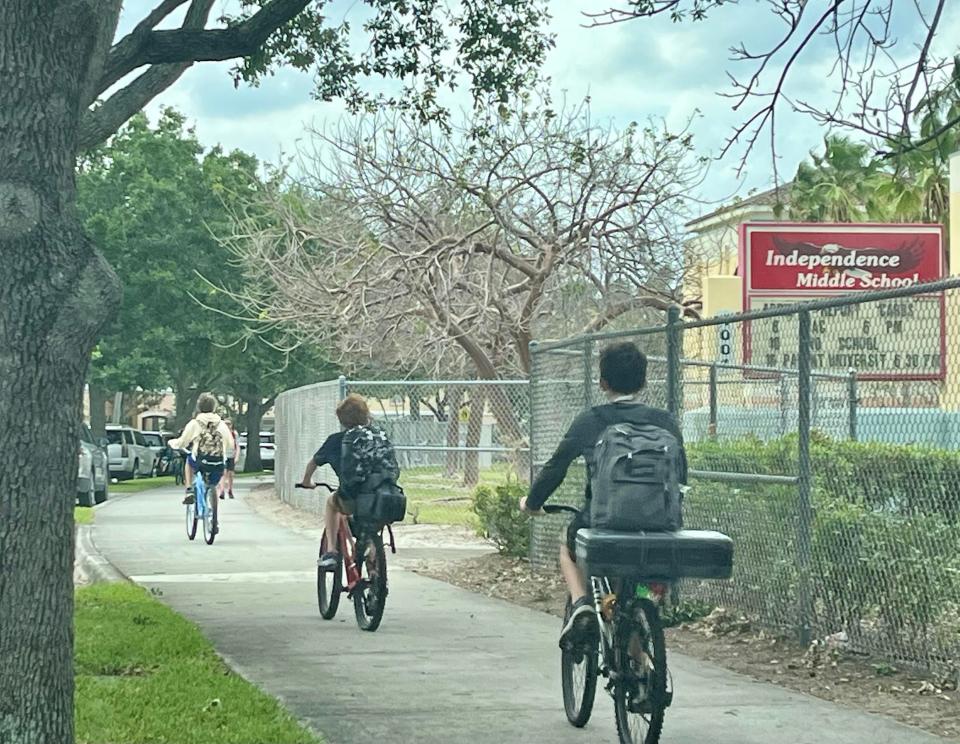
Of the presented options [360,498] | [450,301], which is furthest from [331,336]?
[360,498]

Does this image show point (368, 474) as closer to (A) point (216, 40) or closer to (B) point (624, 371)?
(A) point (216, 40)

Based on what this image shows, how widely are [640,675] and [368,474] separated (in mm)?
4702

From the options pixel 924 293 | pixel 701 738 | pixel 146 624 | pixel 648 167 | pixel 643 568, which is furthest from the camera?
pixel 648 167

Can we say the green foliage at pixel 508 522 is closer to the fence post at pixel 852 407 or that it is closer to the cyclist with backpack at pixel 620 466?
the fence post at pixel 852 407

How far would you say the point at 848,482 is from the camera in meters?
9.39

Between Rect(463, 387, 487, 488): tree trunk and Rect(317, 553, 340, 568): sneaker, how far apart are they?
33.3 ft

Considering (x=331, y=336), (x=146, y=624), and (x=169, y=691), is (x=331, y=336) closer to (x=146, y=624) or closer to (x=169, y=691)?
(x=146, y=624)

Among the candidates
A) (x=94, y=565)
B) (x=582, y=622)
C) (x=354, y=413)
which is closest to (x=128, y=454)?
(x=94, y=565)

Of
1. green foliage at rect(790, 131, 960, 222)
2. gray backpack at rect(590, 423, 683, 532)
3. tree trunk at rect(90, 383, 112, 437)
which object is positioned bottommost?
gray backpack at rect(590, 423, 683, 532)

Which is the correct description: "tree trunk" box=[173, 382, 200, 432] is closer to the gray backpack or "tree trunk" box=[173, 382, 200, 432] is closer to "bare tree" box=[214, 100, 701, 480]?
"bare tree" box=[214, 100, 701, 480]

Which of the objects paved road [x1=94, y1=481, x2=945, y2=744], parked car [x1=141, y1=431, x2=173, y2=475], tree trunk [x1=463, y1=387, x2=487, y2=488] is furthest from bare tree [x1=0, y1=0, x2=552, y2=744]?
parked car [x1=141, y1=431, x2=173, y2=475]

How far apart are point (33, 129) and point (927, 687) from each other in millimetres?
5174

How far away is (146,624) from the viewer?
1084cm

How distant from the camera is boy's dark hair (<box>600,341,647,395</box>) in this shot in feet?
22.8
